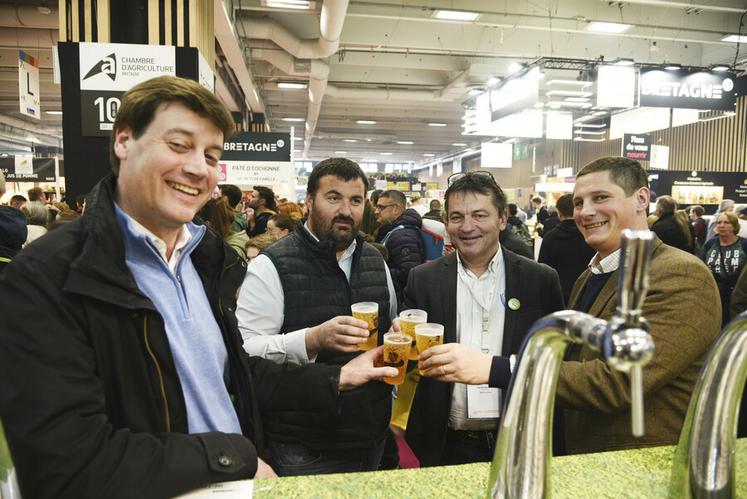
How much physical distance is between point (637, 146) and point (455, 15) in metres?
7.99

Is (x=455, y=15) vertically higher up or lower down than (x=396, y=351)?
higher up

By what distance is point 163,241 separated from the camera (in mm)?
1195

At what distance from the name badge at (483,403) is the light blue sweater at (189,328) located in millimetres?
944

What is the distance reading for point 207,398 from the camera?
120 cm

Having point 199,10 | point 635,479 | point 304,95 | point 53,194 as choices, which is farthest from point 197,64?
point 53,194

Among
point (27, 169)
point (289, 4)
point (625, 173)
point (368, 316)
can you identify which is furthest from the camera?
point (27, 169)

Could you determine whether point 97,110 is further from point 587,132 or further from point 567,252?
point 587,132

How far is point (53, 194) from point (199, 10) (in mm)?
13983

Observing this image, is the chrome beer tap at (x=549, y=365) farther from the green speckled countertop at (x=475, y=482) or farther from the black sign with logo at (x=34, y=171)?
the black sign with logo at (x=34, y=171)

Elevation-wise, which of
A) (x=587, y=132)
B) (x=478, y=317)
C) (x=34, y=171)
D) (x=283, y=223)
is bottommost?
(x=478, y=317)

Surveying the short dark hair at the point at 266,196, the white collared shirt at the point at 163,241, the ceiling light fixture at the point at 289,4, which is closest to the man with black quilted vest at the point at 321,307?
the white collared shirt at the point at 163,241

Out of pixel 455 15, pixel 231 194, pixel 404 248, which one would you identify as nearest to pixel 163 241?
pixel 404 248

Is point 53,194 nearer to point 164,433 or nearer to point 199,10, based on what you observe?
point 199,10

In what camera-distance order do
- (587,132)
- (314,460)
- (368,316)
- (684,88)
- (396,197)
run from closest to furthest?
(368,316), (314,460), (396,197), (684,88), (587,132)
